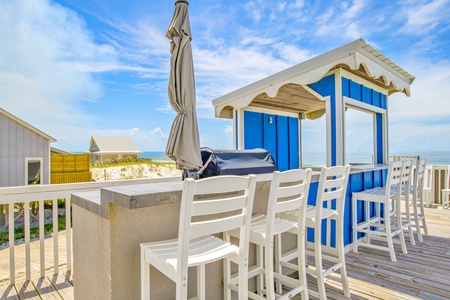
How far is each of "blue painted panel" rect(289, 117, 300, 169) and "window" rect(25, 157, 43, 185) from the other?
982cm

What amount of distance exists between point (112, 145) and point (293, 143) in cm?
2151

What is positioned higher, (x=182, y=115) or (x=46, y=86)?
(x=46, y=86)

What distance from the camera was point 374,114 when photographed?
4.79m

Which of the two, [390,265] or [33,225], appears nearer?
[390,265]

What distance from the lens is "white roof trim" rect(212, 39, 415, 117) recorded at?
2.97 meters

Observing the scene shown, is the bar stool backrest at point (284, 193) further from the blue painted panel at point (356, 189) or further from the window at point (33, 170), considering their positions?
the window at point (33, 170)

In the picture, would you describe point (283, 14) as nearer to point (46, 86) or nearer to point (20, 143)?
point (20, 143)

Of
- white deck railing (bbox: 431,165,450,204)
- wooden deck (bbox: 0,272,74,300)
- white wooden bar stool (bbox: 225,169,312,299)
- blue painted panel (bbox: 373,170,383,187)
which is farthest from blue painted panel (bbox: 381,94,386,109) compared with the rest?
wooden deck (bbox: 0,272,74,300)

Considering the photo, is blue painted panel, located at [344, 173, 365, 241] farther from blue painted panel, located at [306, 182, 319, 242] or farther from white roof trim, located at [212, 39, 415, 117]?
white roof trim, located at [212, 39, 415, 117]

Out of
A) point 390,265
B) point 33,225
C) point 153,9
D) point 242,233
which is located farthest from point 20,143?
point 390,265

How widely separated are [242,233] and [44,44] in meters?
18.6

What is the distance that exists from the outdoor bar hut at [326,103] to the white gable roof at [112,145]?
783 inches

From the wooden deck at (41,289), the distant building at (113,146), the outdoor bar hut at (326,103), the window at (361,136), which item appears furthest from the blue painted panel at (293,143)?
the distant building at (113,146)

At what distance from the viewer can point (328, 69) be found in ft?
10.3
